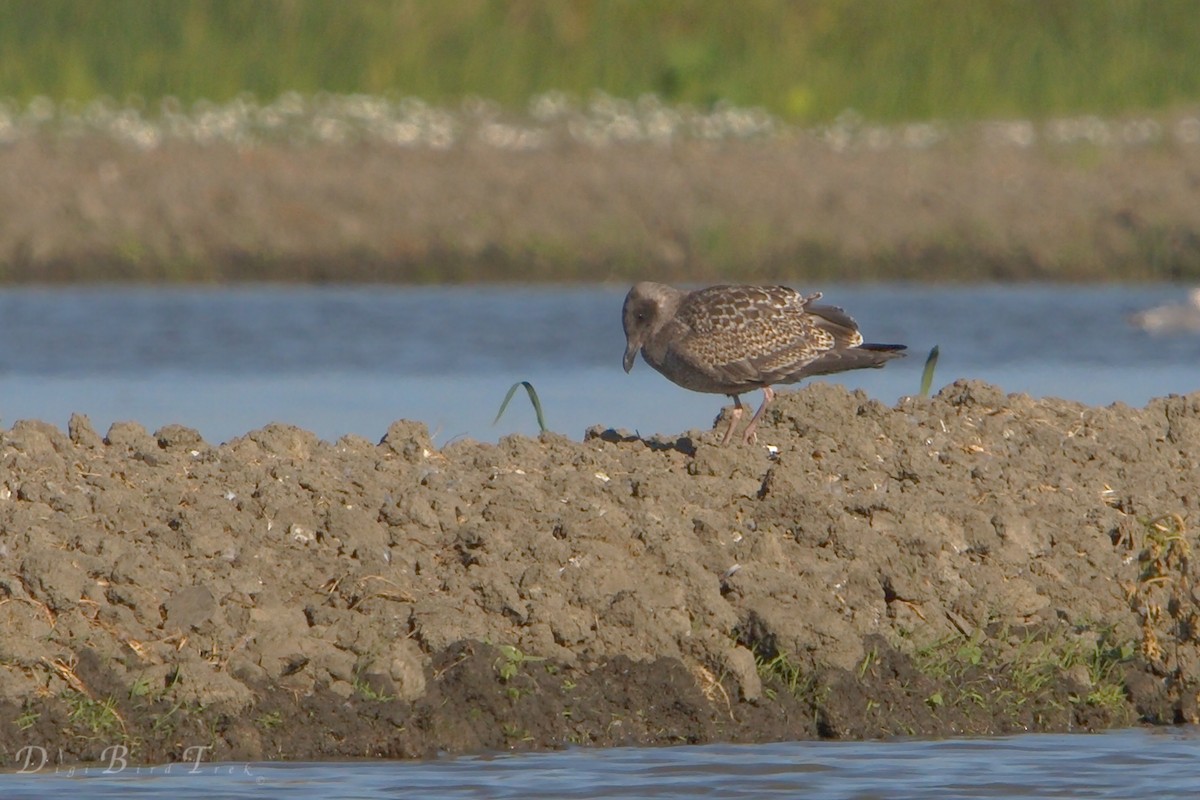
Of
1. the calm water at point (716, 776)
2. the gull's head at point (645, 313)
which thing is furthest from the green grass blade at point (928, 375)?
the calm water at point (716, 776)

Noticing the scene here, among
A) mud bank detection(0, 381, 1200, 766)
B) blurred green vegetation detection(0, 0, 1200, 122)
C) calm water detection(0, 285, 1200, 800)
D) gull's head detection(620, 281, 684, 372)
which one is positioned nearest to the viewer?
calm water detection(0, 285, 1200, 800)

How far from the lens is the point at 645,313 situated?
33.9ft

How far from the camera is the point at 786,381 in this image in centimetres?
1024

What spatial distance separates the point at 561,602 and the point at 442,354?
10143mm

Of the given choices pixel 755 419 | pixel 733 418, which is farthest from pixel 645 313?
pixel 755 419

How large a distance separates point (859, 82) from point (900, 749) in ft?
76.6

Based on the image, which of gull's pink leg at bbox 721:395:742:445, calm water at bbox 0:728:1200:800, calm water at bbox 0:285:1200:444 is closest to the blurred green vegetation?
calm water at bbox 0:285:1200:444

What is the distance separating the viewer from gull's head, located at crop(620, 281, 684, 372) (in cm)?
1030

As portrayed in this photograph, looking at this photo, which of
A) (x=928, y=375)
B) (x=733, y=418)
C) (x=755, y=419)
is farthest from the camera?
(x=928, y=375)

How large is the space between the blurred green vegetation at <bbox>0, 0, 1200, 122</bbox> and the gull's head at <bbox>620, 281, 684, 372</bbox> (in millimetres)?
19401

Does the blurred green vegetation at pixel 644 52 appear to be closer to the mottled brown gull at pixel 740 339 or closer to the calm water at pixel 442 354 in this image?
the calm water at pixel 442 354

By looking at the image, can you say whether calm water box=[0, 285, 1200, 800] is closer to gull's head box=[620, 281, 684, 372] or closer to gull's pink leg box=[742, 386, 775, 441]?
gull's head box=[620, 281, 684, 372]

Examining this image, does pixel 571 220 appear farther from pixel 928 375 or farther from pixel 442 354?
pixel 928 375

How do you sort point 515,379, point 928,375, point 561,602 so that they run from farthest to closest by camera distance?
point 515,379 → point 928,375 → point 561,602
